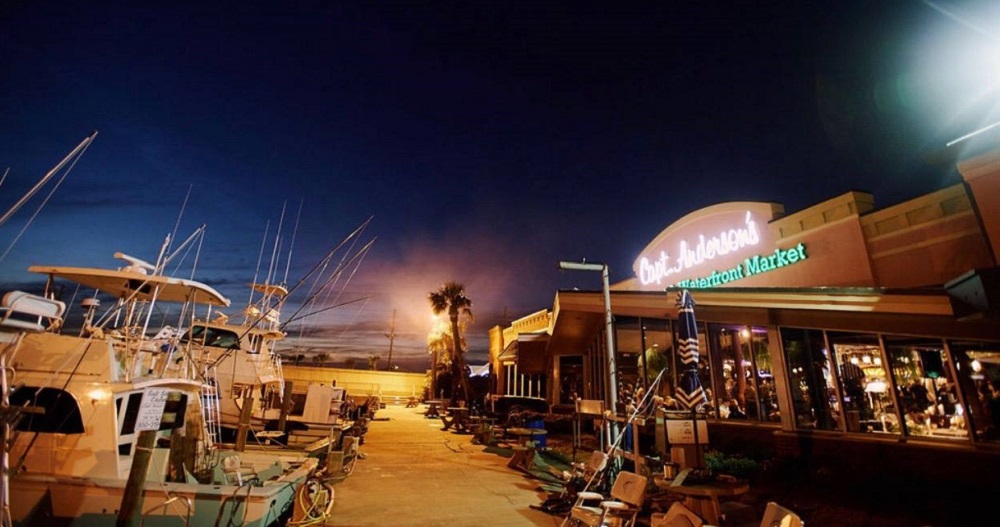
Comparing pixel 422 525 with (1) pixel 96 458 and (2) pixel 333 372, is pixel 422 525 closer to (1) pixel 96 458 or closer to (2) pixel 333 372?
(1) pixel 96 458

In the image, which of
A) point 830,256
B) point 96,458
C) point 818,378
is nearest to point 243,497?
point 96,458

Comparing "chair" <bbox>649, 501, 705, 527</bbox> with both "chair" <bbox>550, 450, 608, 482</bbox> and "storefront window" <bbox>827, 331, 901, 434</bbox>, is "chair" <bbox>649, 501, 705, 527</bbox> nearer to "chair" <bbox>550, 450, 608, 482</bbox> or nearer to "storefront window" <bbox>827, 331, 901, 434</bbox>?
"chair" <bbox>550, 450, 608, 482</bbox>

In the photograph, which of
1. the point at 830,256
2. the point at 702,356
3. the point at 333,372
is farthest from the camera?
the point at 333,372

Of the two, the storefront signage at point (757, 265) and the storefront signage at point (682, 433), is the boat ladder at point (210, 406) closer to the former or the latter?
the storefront signage at point (682, 433)

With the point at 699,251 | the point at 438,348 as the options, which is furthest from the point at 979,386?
the point at 438,348

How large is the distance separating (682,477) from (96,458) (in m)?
9.58

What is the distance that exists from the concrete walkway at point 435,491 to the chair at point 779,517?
403cm

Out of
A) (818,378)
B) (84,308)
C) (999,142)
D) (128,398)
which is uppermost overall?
(999,142)

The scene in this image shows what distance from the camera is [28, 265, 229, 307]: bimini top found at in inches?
321

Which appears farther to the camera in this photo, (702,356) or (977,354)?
(702,356)

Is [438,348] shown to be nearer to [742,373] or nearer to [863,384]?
[742,373]

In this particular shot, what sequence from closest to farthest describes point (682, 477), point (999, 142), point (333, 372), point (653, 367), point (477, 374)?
1. point (682, 477)
2. point (999, 142)
3. point (653, 367)
4. point (333, 372)
5. point (477, 374)

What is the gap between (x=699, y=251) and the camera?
15.7 m

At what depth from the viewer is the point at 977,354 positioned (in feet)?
25.9
